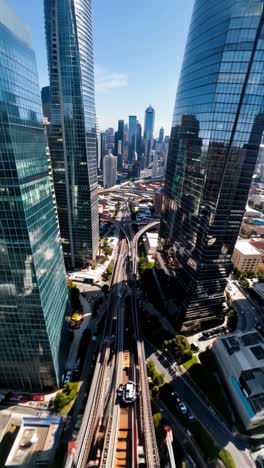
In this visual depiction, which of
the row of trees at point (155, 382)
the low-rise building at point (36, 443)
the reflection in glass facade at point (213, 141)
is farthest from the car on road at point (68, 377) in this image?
the reflection in glass facade at point (213, 141)

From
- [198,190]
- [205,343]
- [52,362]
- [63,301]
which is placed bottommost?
[205,343]

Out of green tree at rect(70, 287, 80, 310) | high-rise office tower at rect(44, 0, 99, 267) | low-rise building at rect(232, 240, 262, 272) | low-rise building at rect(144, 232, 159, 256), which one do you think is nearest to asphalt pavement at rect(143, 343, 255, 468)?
green tree at rect(70, 287, 80, 310)

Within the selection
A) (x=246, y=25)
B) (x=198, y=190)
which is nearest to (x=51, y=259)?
(x=198, y=190)

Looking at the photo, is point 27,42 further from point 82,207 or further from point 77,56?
point 82,207

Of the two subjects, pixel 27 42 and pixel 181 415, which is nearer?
pixel 27 42

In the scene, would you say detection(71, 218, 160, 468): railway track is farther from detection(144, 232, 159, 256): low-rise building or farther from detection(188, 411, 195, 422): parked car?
detection(144, 232, 159, 256): low-rise building

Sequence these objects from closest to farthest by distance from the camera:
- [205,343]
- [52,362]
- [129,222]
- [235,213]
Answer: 1. [52,362]
2. [235,213]
3. [205,343]
4. [129,222]
